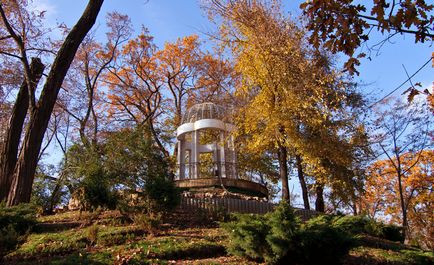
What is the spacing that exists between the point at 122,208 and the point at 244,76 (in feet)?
23.4

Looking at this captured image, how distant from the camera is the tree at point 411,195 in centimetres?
2773

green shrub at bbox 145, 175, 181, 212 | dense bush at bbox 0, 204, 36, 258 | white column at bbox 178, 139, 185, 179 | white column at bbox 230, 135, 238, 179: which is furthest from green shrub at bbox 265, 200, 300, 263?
white column at bbox 178, 139, 185, 179

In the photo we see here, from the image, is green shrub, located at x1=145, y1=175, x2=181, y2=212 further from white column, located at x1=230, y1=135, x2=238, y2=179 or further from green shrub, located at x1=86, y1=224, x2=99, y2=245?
white column, located at x1=230, y1=135, x2=238, y2=179

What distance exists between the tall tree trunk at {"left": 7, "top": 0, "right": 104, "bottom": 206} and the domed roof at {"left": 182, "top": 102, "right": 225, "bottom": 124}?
7615 mm

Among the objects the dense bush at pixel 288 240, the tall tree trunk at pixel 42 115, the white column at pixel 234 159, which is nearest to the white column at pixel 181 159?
the white column at pixel 234 159

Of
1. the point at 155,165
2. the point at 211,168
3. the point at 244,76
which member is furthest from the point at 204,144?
the point at 155,165

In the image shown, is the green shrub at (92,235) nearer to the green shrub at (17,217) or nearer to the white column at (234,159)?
the green shrub at (17,217)

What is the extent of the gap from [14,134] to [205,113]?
27.6 ft

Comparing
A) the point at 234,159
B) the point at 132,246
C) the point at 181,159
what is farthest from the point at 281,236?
the point at 181,159

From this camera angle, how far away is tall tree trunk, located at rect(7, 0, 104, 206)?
10602 mm

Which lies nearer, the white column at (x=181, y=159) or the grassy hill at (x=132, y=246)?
the grassy hill at (x=132, y=246)

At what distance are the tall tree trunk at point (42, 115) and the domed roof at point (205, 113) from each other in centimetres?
761

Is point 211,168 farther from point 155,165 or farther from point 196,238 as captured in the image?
point 196,238

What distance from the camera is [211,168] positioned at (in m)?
17.7
